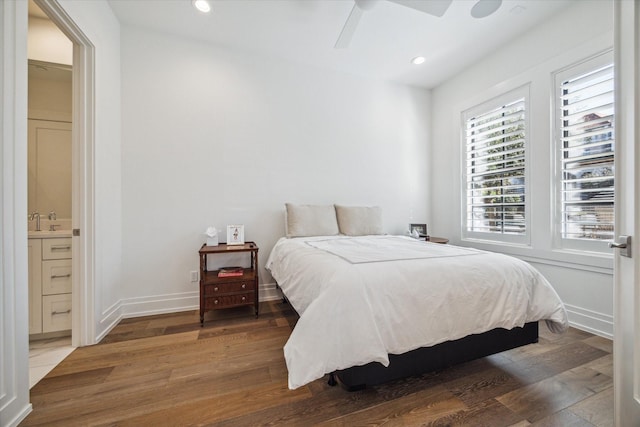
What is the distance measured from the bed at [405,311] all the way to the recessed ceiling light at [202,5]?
2.45 meters

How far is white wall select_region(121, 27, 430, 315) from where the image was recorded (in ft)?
8.40

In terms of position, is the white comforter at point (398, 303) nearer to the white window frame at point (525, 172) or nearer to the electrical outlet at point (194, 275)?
the white window frame at point (525, 172)

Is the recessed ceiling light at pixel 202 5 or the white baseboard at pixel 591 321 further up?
the recessed ceiling light at pixel 202 5

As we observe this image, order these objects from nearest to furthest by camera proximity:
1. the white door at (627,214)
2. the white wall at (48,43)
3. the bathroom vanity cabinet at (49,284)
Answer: the white door at (627,214) → the bathroom vanity cabinet at (49,284) → the white wall at (48,43)

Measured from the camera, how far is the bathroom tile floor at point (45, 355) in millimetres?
1597

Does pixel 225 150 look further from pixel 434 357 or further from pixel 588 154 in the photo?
pixel 588 154

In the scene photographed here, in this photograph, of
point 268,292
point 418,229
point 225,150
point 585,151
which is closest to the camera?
point 585,151

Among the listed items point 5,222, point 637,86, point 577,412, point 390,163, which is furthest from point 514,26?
point 5,222

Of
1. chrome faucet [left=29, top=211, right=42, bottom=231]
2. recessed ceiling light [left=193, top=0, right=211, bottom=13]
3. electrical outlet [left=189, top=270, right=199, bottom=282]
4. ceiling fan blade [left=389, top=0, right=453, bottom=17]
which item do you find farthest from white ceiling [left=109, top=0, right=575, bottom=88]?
electrical outlet [left=189, top=270, right=199, bottom=282]

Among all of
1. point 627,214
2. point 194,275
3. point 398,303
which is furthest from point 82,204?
point 627,214

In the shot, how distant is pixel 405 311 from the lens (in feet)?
4.37

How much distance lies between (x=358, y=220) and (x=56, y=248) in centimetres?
281

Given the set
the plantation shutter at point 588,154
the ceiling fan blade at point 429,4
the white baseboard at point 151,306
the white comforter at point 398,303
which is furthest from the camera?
the white baseboard at point 151,306

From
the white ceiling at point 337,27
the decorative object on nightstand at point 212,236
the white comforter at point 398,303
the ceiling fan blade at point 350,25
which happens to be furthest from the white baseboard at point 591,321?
the decorative object on nightstand at point 212,236
